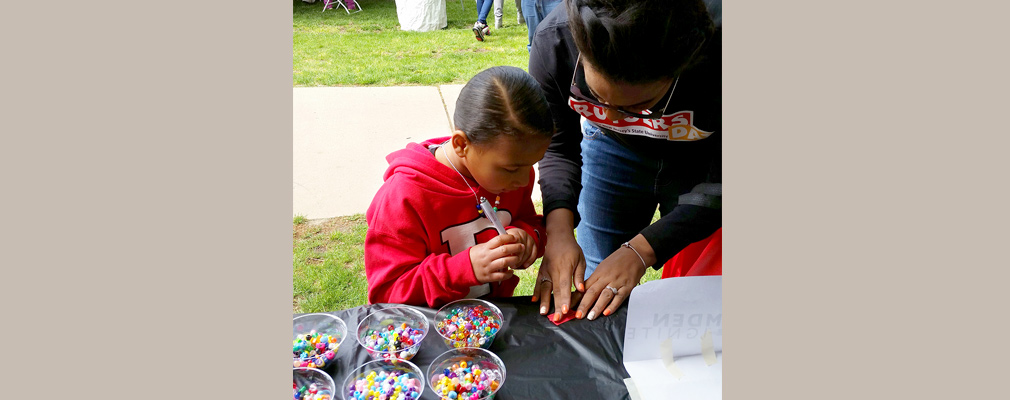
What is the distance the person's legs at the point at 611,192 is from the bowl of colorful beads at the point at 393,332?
0.73 metres

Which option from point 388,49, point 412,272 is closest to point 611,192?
point 412,272

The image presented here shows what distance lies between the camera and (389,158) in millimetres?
1492

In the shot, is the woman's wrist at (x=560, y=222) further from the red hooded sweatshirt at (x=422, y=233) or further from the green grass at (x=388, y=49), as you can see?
the green grass at (x=388, y=49)

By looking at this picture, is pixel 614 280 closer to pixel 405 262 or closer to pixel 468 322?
pixel 468 322

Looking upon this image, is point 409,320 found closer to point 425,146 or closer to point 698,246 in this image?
point 425,146

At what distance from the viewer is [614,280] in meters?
1.35

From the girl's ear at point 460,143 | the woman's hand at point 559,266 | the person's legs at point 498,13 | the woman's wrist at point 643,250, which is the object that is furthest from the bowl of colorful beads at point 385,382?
the person's legs at point 498,13

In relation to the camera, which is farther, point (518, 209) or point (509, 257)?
point (518, 209)

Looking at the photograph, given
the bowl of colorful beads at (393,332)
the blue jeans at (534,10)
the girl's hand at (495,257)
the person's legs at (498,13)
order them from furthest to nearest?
the person's legs at (498,13) → the blue jeans at (534,10) → the girl's hand at (495,257) → the bowl of colorful beads at (393,332)

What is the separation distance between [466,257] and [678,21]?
619 millimetres

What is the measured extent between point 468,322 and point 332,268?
162 cm

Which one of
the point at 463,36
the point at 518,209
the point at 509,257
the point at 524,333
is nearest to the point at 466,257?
the point at 509,257

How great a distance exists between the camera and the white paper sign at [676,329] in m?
1.17

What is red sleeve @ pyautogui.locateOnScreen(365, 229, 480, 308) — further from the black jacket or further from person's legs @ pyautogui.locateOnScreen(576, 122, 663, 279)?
person's legs @ pyautogui.locateOnScreen(576, 122, 663, 279)
